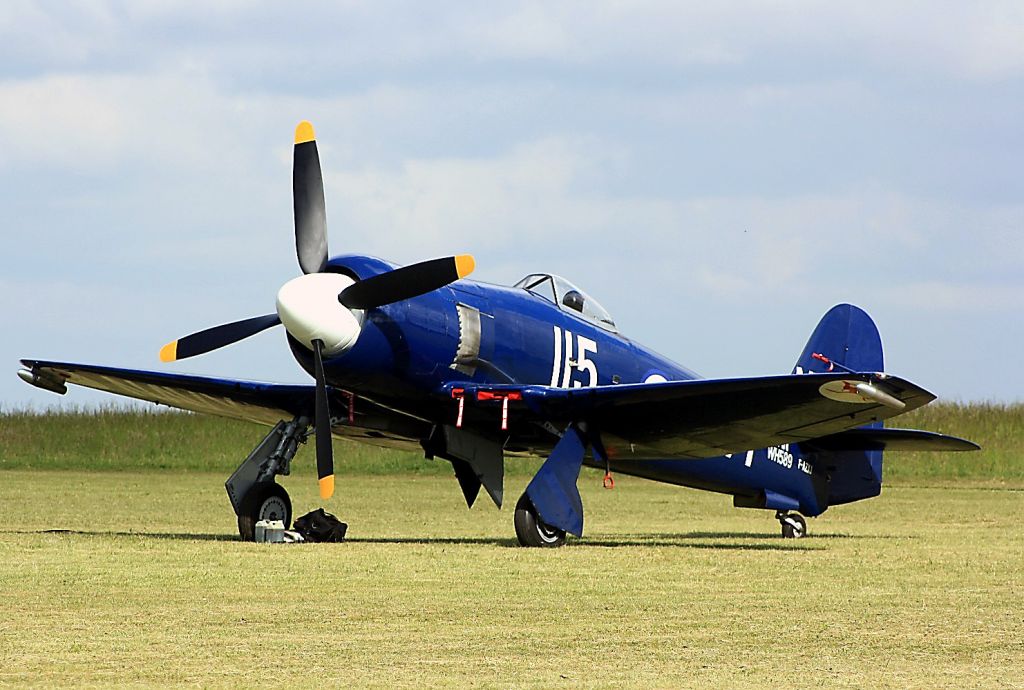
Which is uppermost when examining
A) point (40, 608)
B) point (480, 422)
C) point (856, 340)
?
point (856, 340)

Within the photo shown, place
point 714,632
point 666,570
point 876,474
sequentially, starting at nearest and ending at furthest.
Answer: point 714,632 < point 666,570 < point 876,474

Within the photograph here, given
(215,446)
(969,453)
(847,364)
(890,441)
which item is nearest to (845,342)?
(847,364)

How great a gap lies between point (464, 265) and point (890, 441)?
6.38m

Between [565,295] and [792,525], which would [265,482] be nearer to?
[565,295]

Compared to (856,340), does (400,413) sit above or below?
below

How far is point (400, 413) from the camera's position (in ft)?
45.3

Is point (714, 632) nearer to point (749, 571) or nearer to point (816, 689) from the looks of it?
point (816, 689)

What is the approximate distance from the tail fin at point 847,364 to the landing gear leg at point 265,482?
255 inches

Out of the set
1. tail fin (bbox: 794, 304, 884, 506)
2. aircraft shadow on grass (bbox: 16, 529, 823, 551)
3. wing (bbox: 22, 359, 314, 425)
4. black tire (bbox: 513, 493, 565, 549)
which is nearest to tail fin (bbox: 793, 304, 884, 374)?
tail fin (bbox: 794, 304, 884, 506)

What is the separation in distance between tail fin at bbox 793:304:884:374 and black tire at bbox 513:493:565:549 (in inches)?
219

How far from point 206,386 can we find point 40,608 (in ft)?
24.5

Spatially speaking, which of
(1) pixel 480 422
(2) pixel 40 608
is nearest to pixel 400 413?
(1) pixel 480 422

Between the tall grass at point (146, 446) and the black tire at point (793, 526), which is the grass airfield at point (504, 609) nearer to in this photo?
the black tire at point (793, 526)

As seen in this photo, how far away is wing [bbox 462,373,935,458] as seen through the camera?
41.1 ft
